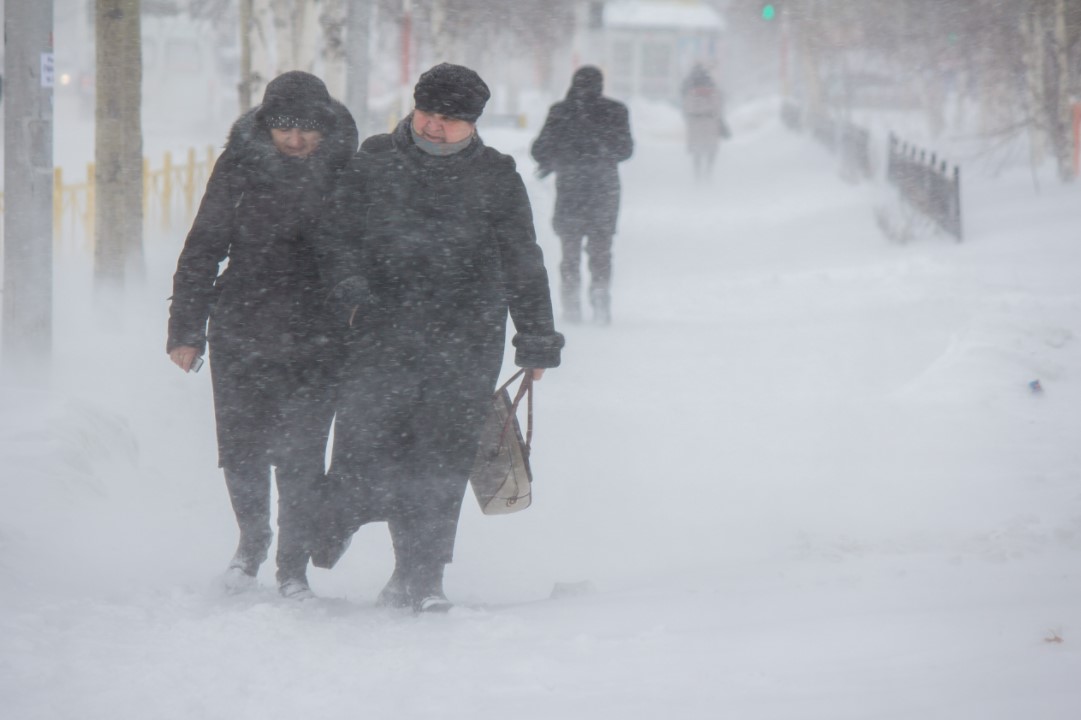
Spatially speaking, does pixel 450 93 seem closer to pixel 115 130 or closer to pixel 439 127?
pixel 439 127

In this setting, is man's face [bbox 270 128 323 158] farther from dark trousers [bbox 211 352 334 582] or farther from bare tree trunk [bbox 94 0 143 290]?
bare tree trunk [bbox 94 0 143 290]

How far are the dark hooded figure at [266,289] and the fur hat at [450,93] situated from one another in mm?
318

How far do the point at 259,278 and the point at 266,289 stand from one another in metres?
0.04

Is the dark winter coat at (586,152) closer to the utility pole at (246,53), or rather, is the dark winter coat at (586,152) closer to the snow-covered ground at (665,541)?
the snow-covered ground at (665,541)

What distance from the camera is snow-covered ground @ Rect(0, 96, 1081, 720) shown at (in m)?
3.16

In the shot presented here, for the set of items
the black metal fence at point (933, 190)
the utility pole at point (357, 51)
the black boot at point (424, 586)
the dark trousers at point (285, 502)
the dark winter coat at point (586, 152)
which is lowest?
the black boot at point (424, 586)

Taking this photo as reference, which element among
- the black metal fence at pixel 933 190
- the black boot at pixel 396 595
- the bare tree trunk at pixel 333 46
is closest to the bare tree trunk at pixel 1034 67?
the black metal fence at pixel 933 190

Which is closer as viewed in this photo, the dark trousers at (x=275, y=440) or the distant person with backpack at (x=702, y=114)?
the dark trousers at (x=275, y=440)

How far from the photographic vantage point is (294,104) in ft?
12.4

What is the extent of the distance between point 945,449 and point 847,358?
7.66 feet

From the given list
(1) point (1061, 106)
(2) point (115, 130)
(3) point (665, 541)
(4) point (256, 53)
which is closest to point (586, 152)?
(2) point (115, 130)

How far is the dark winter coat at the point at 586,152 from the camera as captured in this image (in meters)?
8.66

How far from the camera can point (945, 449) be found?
6113 mm

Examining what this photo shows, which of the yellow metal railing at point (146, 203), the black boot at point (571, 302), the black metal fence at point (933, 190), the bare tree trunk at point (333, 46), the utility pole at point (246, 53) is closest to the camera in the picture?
the black boot at point (571, 302)
